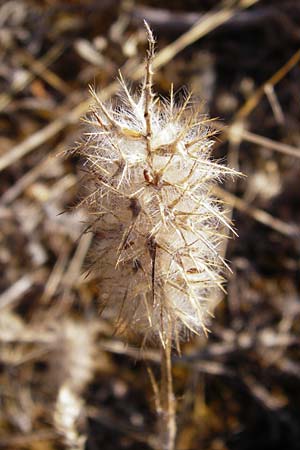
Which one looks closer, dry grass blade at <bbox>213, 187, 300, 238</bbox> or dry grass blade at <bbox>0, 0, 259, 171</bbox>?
dry grass blade at <bbox>213, 187, 300, 238</bbox>

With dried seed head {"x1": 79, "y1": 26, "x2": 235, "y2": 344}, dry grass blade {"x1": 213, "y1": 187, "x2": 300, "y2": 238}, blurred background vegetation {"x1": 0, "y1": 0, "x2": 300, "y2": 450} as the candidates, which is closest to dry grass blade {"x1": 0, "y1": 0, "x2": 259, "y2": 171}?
blurred background vegetation {"x1": 0, "y1": 0, "x2": 300, "y2": 450}

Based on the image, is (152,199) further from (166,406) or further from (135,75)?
(135,75)

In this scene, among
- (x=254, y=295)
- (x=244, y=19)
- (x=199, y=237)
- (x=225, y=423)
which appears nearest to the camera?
(x=199, y=237)

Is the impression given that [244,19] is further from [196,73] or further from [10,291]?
[10,291]

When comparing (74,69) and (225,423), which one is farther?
(74,69)

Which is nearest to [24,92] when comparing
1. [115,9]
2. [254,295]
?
[115,9]

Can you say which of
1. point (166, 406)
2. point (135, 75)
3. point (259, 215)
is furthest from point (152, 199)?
point (135, 75)

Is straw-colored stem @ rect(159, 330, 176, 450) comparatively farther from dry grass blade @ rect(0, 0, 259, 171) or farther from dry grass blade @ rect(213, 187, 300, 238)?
dry grass blade @ rect(0, 0, 259, 171)
